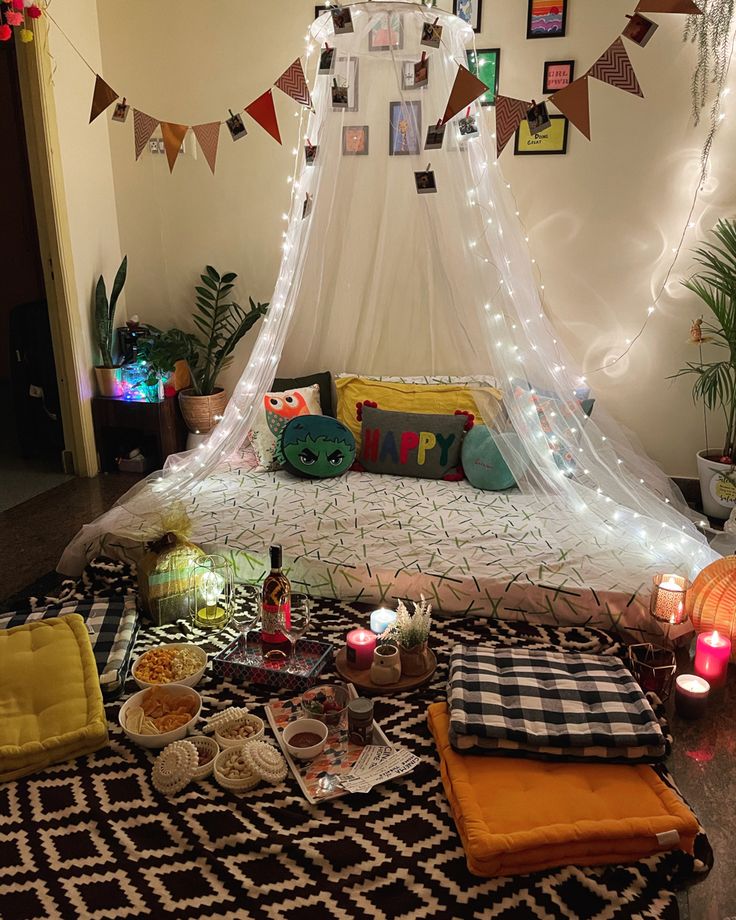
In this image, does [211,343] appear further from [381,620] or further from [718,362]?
[718,362]

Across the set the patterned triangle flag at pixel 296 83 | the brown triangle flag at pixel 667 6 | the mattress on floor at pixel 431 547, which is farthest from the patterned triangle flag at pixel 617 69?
the mattress on floor at pixel 431 547

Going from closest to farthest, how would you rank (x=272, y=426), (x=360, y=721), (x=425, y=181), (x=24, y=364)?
(x=360, y=721)
(x=425, y=181)
(x=272, y=426)
(x=24, y=364)

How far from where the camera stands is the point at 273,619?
8.39 feet

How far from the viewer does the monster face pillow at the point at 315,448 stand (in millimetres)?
3662

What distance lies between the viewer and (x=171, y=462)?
3.71m

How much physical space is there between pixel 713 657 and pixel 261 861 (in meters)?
1.56

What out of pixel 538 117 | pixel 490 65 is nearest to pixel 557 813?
pixel 538 117

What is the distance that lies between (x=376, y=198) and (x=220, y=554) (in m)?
2.01

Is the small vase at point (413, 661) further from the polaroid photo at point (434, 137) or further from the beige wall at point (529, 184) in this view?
the beige wall at point (529, 184)

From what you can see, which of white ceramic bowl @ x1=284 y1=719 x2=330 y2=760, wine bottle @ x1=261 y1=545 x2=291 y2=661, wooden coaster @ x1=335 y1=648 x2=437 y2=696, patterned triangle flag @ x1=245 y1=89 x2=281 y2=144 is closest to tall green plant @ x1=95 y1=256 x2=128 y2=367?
patterned triangle flag @ x1=245 y1=89 x2=281 y2=144

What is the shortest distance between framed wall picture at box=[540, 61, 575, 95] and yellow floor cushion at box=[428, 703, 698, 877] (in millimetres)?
3205

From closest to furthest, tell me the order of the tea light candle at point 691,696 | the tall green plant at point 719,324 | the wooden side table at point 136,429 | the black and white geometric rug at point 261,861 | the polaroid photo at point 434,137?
the black and white geometric rug at point 261,861
the tea light candle at point 691,696
the polaroid photo at point 434,137
the tall green plant at point 719,324
the wooden side table at point 136,429

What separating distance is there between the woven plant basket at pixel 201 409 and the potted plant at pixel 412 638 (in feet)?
7.65

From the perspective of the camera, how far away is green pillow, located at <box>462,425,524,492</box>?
352 centimetres
